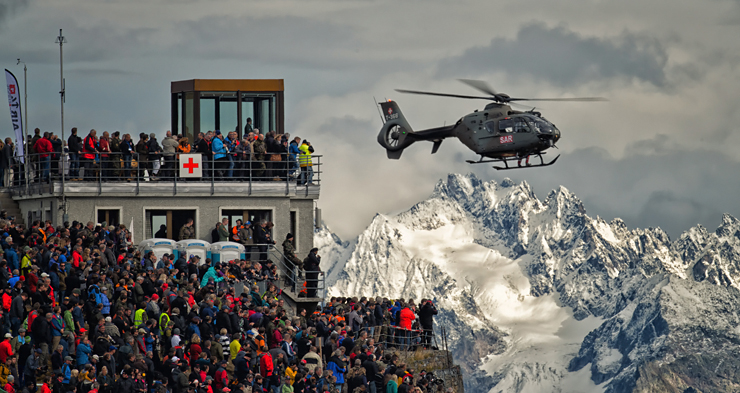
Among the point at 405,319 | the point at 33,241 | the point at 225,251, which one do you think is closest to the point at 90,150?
the point at 225,251

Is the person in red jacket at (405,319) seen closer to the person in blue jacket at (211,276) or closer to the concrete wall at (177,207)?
the concrete wall at (177,207)

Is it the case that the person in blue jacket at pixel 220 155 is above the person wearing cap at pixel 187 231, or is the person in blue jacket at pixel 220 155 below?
above

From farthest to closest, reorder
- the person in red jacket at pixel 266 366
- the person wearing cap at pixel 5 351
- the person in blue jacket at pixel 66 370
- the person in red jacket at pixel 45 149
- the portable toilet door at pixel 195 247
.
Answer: the person in red jacket at pixel 45 149 < the portable toilet door at pixel 195 247 < the person in red jacket at pixel 266 366 < the person in blue jacket at pixel 66 370 < the person wearing cap at pixel 5 351

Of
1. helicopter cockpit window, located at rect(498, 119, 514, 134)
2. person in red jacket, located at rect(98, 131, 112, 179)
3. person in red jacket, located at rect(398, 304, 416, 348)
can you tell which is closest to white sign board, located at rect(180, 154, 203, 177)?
person in red jacket, located at rect(98, 131, 112, 179)

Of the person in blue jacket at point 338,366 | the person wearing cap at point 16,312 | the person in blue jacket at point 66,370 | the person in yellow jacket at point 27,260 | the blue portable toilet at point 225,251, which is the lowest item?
the person in blue jacket at point 338,366

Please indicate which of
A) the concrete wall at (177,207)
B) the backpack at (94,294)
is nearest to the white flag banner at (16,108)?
the concrete wall at (177,207)

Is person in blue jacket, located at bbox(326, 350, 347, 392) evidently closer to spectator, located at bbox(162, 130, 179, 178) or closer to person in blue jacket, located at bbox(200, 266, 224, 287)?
person in blue jacket, located at bbox(200, 266, 224, 287)

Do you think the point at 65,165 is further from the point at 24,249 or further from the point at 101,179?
the point at 24,249

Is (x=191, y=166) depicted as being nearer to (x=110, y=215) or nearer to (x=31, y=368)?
(x=110, y=215)
